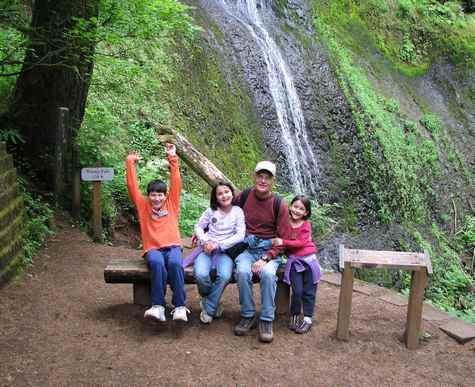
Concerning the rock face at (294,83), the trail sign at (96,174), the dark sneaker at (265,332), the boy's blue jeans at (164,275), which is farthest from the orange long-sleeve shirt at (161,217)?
the rock face at (294,83)

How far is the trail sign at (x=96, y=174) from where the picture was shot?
6.71 meters

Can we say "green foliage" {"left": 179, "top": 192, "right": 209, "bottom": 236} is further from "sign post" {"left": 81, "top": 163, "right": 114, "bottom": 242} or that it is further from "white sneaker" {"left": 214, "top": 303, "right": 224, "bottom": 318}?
"white sneaker" {"left": 214, "top": 303, "right": 224, "bottom": 318}

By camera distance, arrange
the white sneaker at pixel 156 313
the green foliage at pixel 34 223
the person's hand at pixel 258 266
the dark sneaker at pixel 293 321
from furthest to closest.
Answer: the green foliage at pixel 34 223
the dark sneaker at pixel 293 321
the person's hand at pixel 258 266
the white sneaker at pixel 156 313

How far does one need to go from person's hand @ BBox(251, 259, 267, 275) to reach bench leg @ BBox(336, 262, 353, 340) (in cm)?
70

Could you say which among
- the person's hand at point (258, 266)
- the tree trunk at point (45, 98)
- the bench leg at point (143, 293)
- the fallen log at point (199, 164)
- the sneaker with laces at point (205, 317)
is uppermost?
the tree trunk at point (45, 98)

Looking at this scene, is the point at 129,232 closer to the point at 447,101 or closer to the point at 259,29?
the point at 259,29

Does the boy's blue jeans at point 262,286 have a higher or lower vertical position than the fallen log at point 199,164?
lower

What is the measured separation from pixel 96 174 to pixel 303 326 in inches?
138

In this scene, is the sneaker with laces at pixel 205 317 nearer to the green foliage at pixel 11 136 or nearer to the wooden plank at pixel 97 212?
the wooden plank at pixel 97 212

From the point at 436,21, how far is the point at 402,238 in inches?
464

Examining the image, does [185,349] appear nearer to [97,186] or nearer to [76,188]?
[97,186]

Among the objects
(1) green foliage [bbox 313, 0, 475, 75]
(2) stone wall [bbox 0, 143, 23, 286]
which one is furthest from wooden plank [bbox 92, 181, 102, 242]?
(1) green foliage [bbox 313, 0, 475, 75]

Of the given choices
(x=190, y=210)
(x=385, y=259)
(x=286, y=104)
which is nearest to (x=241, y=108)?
(x=286, y=104)

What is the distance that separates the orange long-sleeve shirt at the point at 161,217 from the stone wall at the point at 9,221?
51.8 inches
